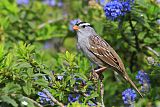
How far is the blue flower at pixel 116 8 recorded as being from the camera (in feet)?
18.2

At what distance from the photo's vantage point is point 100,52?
569 cm

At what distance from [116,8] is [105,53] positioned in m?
0.52

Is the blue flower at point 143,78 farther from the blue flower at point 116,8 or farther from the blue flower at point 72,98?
the blue flower at point 72,98

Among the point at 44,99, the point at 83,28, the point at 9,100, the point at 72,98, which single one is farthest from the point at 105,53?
the point at 9,100

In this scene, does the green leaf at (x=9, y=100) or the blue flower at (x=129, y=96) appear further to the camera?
the blue flower at (x=129, y=96)

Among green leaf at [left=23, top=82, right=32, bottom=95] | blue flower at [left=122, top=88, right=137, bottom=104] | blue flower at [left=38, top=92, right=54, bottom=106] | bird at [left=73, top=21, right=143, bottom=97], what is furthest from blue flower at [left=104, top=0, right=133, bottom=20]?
green leaf at [left=23, top=82, right=32, bottom=95]

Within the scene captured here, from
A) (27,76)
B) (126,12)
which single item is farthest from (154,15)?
(27,76)

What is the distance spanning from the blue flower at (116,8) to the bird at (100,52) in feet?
1.09

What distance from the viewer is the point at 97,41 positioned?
18.7ft

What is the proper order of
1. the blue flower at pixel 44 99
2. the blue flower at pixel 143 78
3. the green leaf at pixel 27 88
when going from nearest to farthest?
the green leaf at pixel 27 88
the blue flower at pixel 44 99
the blue flower at pixel 143 78

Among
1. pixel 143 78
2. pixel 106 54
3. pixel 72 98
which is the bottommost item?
pixel 143 78

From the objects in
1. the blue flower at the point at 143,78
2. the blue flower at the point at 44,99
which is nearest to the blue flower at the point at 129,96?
the blue flower at the point at 143,78

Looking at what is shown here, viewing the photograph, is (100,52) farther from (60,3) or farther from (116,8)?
(60,3)

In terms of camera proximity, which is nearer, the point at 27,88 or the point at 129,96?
the point at 27,88
